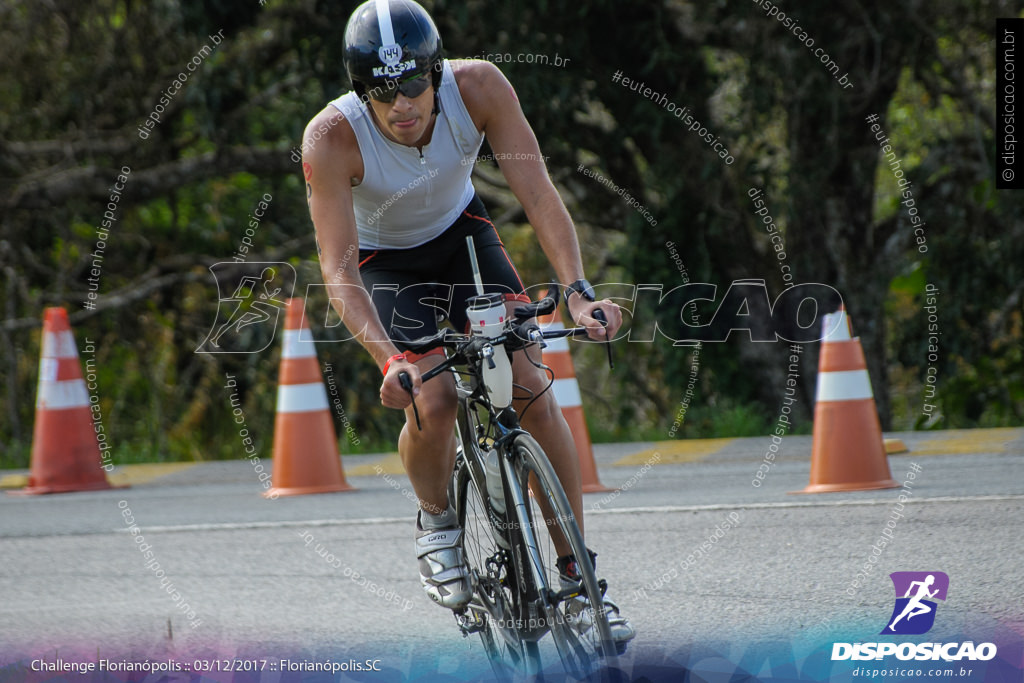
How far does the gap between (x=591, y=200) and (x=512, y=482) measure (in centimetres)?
815

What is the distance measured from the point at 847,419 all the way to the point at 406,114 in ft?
11.0

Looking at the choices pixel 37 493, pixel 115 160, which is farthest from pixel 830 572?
pixel 115 160

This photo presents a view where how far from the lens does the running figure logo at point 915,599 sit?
12.3ft

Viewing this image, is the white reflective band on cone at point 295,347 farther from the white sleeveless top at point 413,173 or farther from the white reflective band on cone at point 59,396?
the white sleeveless top at point 413,173

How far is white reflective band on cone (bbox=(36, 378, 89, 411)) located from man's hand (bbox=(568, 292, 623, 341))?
205 inches

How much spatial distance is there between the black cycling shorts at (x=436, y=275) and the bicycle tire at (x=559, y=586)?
2.16 feet

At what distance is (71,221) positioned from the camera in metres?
12.2

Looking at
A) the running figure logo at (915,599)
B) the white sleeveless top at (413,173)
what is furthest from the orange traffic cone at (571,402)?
the white sleeveless top at (413,173)

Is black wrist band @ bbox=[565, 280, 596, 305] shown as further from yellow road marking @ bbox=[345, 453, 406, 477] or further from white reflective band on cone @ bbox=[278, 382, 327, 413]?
yellow road marking @ bbox=[345, 453, 406, 477]

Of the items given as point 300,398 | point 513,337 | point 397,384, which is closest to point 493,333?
point 513,337

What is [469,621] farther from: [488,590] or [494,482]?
[494,482]

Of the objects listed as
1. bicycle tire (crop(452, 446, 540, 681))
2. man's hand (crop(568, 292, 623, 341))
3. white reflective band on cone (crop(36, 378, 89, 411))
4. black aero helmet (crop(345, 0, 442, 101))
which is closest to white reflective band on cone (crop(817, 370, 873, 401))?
bicycle tire (crop(452, 446, 540, 681))

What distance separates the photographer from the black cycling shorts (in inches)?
146

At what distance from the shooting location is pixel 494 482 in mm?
3391
